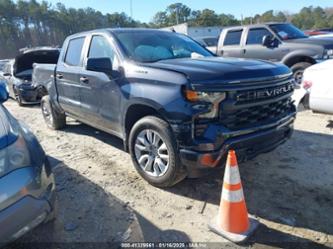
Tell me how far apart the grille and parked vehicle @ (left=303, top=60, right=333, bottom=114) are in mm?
1879

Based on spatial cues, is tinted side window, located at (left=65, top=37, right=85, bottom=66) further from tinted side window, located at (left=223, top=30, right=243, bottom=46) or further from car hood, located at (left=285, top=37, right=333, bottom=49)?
car hood, located at (left=285, top=37, right=333, bottom=49)

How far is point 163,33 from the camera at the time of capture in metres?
4.77

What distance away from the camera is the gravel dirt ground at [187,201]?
290cm

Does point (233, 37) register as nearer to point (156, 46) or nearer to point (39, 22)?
point (156, 46)

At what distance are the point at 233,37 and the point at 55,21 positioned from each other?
205 feet

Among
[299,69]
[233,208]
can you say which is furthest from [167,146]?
[299,69]

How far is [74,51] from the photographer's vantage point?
17.2ft

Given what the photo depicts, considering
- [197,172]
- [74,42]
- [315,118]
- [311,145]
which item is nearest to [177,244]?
[197,172]

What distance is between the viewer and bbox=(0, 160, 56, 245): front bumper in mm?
2266

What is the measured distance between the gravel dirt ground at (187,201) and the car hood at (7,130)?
1.05 m

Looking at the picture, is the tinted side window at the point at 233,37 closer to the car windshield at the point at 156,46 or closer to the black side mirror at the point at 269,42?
the black side mirror at the point at 269,42

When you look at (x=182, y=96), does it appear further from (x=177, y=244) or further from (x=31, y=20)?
(x=31, y=20)

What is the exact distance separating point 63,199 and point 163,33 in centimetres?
276

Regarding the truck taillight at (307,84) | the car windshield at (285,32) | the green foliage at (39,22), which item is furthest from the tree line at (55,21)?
the truck taillight at (307,84)
